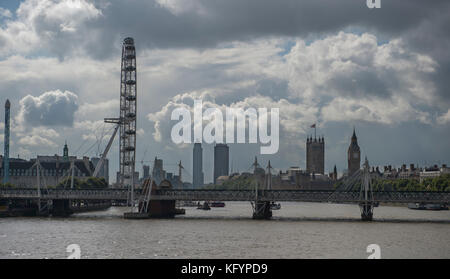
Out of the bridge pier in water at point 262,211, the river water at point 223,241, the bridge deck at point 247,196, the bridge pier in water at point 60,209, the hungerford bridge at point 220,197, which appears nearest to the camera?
the river water at point 223,241

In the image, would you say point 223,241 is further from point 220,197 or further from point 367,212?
point 220,197

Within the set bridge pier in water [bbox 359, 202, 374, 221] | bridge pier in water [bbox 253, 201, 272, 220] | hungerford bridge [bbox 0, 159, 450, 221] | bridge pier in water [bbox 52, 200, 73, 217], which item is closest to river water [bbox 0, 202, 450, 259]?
bridge pier in water [bbox 359, 202, 374, 221]

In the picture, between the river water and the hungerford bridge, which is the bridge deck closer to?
the hungerford bridge

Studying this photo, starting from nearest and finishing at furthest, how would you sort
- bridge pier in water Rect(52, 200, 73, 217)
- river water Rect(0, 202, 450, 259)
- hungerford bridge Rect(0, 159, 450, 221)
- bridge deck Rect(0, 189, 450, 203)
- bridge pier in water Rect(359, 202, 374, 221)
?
river water Rect(0, 202, 450, 259)
bridge pier in water Rect(359, 202, 374, 221)
hungerford bridge Rect(0, 159, 450, 221)
bridge deck Rect(0, 189, 450, 203)
bridge pier in water Rect(52, 200, 73, 217)

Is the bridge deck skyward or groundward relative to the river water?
skyward

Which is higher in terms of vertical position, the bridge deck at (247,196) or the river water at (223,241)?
the bridge deck at (247,196)

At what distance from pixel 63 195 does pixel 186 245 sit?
5550 cm

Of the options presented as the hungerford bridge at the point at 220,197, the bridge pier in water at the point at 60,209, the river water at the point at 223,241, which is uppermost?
the hungerford bridge at the point at 220,197

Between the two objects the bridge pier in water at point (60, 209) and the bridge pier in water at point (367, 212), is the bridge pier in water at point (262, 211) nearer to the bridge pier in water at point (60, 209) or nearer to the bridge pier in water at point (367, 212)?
the bridge pier in water at point (367, 212)

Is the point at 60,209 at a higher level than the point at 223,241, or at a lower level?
higher

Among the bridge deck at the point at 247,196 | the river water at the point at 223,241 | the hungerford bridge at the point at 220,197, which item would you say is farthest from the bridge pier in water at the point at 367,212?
the river water at the point at 223,241

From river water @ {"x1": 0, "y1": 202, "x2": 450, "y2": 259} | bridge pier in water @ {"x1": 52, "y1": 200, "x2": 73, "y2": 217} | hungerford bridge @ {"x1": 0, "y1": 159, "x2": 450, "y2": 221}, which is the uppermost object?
hungerford bridge @ {"x1": 0, "y1": 159, "x2": 450, "y2": 221}

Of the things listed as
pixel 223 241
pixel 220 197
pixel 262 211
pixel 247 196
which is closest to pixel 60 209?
pixel 220 197
